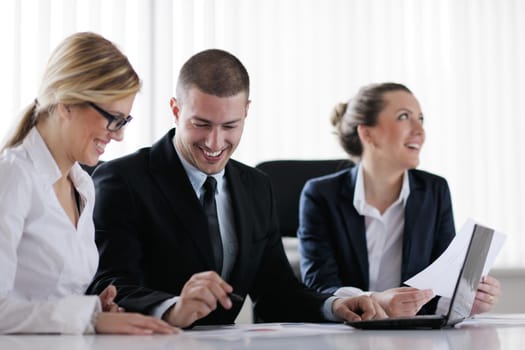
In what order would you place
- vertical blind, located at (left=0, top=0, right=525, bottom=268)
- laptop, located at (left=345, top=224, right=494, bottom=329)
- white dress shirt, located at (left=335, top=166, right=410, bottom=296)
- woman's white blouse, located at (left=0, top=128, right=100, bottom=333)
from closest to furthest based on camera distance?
woman's white blouse, located at (left=0, top=128, right=100, bottom=333)
laptop, located at (left=345, top=224, right=494, bottom=329)
white dress shirt, located at (left=335, top=166, right=410, bottom=296)
vertical blind, located at (left=0, top=0, right=525, bottom=268)

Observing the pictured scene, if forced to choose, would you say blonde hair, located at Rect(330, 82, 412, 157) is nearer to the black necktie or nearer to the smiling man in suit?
the smiling man in suit

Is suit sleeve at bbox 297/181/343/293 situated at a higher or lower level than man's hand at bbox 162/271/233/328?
lower

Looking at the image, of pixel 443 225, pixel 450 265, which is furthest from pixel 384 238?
pixel 450 265

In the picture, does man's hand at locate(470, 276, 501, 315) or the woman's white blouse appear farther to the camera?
man's hand at locate(470, 276, 501, 315)

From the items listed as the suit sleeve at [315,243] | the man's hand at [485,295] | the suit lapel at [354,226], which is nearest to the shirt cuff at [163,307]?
the man's hand at [485,295]

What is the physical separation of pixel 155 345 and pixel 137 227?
827 millimetres

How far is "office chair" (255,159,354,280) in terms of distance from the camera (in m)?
3.09

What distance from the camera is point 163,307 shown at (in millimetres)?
1786

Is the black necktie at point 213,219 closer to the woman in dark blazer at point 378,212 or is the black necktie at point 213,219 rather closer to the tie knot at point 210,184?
the tie knot at point 210,184

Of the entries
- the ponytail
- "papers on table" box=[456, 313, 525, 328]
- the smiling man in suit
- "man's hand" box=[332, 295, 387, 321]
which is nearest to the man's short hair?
the smiling man in suit

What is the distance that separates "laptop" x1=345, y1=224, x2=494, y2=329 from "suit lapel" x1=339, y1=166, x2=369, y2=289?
90 centimetres

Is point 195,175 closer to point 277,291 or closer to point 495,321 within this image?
point 277,291

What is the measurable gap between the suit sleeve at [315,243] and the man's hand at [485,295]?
63cm

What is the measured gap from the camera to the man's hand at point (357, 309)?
2006 mm
